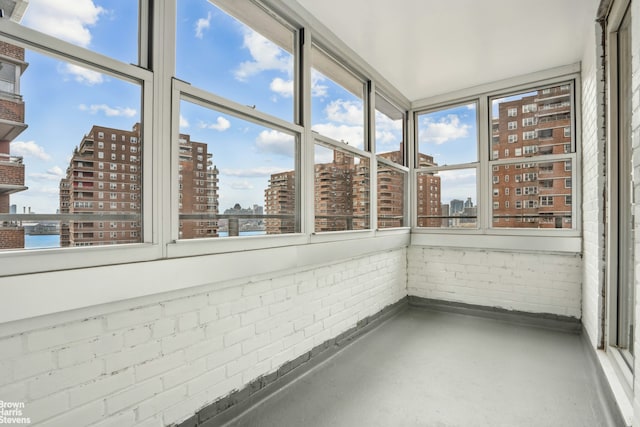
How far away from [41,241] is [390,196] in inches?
139

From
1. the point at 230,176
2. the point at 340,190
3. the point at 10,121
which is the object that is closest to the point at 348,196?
the point at 340,190

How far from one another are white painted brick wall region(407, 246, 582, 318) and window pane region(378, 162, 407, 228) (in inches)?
24.3

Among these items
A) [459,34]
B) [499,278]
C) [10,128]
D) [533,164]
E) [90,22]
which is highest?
[459,34]

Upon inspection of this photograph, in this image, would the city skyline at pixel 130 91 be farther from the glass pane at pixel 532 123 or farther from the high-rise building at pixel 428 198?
the glass pane at pixel 532 123

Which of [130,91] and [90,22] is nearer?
[90,22]

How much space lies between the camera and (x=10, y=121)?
1.27m

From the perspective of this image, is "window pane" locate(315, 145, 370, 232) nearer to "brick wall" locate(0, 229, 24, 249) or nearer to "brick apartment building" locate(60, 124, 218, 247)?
"brick apartment building" locate(60, 124, 218, 247)

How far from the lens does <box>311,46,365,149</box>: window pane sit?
9.48 feet

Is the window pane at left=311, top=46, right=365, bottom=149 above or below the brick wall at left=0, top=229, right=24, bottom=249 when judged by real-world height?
above

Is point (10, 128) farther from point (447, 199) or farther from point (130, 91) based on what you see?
point (447, 199)

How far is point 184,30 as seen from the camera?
1.83 metres

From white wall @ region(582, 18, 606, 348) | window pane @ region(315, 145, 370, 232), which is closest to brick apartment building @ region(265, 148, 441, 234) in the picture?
window pane @ region(315, 145, 370, 232)

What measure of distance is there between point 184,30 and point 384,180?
2.80 meters

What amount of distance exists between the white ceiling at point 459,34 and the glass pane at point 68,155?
1738 mm
